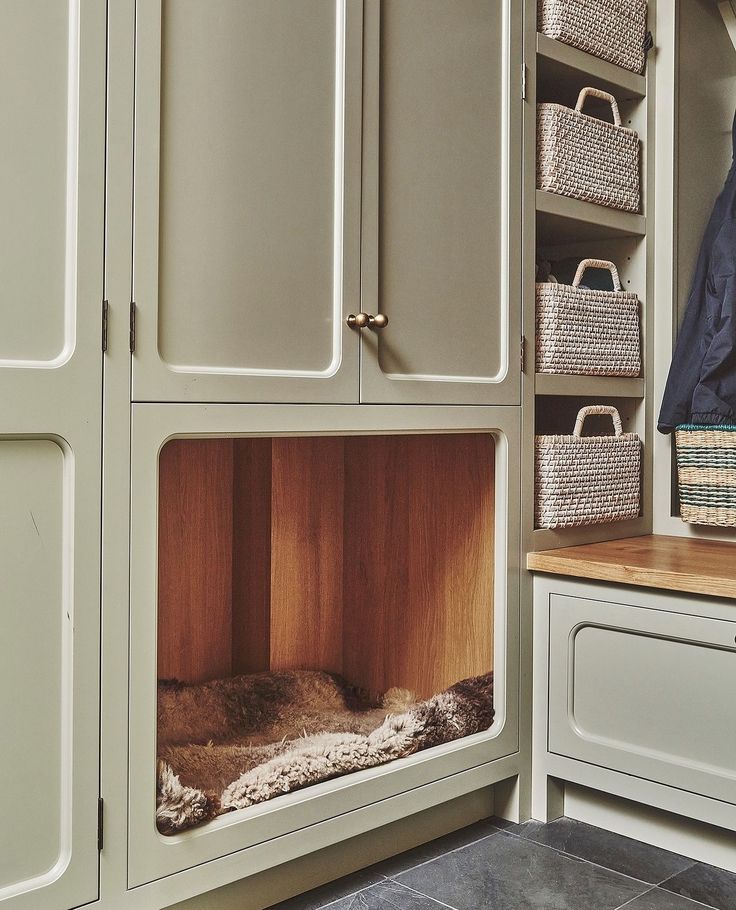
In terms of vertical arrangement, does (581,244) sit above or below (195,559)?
above

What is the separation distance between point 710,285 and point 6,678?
1875 millimetres

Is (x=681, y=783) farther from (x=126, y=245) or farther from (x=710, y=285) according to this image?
(x=126, y=245)

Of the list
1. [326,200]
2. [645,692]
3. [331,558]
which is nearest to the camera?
[326,200]

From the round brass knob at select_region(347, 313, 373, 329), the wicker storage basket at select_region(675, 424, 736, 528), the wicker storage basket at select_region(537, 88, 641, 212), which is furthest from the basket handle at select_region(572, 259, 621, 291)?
the round brass knob at select_region(347, 313, 373, 329)

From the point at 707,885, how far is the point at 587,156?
1580 mm

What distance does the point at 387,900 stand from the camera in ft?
5.63

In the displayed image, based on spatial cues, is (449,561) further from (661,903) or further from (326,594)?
(661,903)

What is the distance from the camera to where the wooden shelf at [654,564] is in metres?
1.82

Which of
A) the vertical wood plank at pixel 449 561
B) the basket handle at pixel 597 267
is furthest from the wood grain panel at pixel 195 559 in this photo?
the basket handle at pixel 597 267

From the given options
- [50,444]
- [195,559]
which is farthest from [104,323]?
[195,559]

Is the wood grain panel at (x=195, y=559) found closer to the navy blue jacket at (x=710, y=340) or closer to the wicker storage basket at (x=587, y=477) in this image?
the wicker storage basket at (x=587, y=477)

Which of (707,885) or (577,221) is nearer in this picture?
(707,885)

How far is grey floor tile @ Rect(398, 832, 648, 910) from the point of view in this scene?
5.61 feet

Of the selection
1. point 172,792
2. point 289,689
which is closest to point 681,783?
point 289,689
